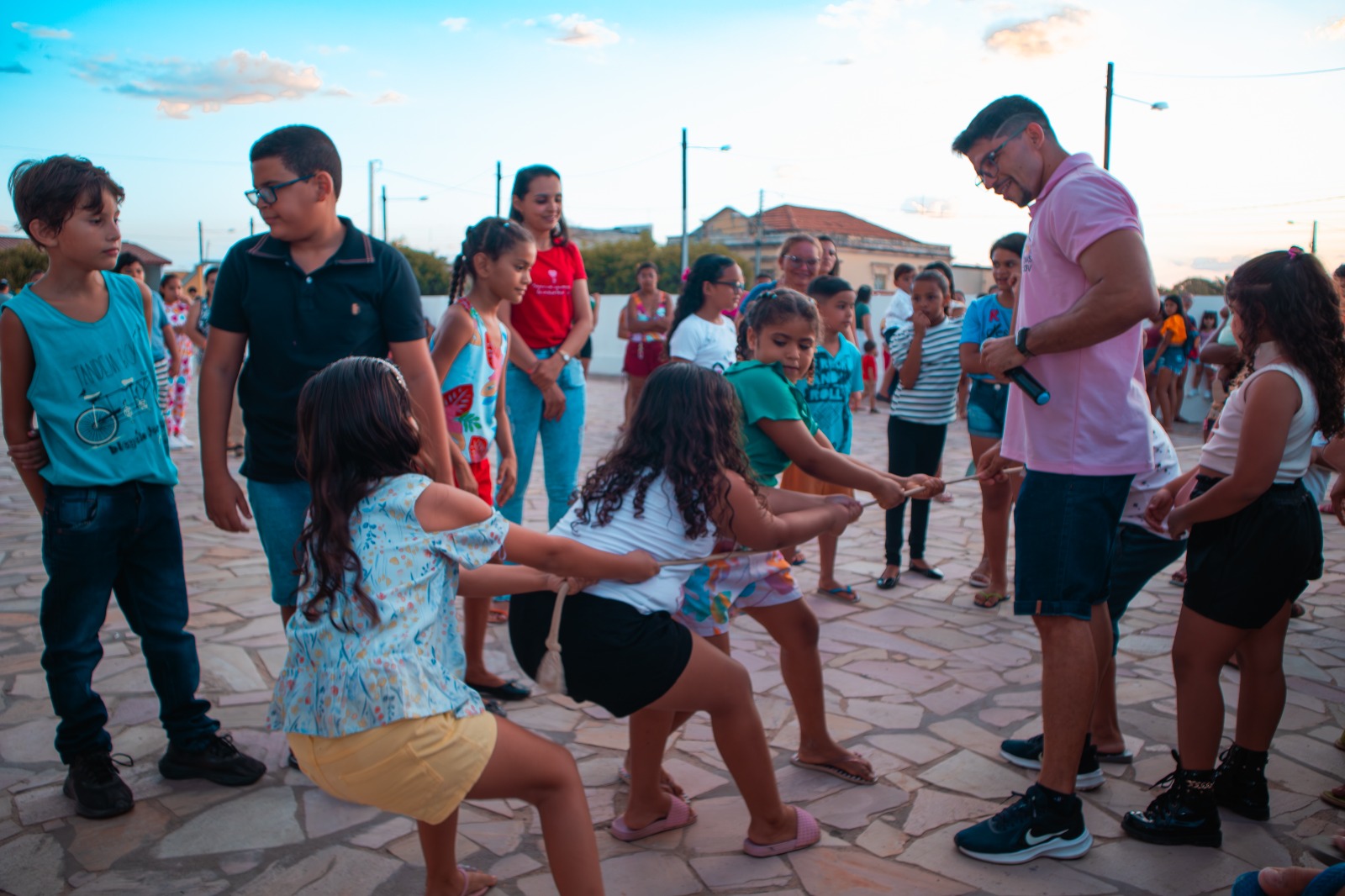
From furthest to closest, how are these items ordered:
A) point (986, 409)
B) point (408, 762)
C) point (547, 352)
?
point (986, 409) < point (547, 352) < point (408, 762)

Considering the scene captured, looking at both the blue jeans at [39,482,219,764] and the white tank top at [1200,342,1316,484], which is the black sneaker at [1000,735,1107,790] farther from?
the blue jeans at [39,482,219,764]

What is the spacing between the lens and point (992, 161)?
2.98 metres

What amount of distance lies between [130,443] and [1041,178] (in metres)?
3.01

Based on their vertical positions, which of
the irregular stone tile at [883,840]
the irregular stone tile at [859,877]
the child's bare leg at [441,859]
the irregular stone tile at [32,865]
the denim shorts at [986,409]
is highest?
the denim shorts at [986,409]

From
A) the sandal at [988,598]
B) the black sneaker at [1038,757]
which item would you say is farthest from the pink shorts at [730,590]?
the sandal at [988,598]

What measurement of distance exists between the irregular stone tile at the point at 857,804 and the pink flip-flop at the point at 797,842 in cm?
14

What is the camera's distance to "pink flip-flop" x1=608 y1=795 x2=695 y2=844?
2953mm

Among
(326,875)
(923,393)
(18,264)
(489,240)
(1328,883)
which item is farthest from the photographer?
(18,264)

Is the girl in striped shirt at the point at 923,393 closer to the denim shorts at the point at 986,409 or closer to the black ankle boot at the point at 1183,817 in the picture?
the denim shorts at the point at 986,409

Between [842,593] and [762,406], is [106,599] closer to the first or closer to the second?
[762,406]

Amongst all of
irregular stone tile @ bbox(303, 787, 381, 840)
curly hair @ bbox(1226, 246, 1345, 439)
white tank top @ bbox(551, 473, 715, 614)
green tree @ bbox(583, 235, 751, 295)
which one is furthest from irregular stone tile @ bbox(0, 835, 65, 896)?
green tree @ bbox(583, 235, 751, 295)

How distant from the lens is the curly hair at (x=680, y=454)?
105 inches

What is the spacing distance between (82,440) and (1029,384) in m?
2.96

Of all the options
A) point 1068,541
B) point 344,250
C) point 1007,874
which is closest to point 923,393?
point 1068,541
